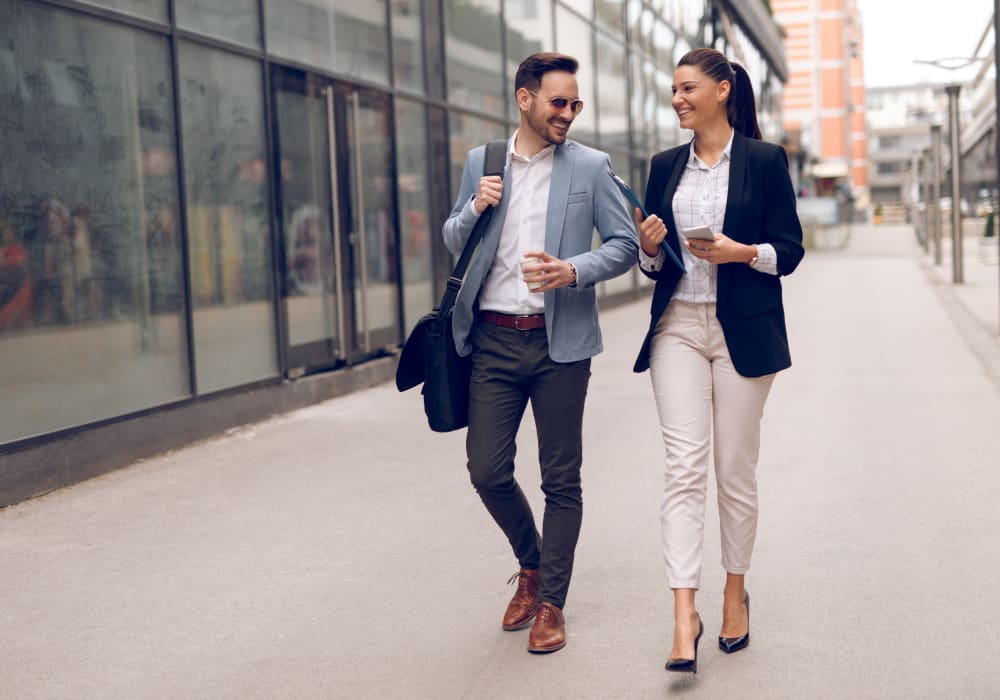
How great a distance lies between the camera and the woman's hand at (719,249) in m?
3.88

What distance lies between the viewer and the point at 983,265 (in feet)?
101

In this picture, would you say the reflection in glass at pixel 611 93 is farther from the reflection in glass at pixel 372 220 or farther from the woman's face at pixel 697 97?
the woman's face at pixel 697 97

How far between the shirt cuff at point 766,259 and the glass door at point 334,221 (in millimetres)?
6830

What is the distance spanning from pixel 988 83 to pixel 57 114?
56634mm

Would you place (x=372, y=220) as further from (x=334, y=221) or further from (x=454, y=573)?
(x=454, y=573)

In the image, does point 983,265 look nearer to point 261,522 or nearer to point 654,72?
point 654,72

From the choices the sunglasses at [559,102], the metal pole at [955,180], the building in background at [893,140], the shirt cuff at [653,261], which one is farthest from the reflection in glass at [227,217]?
the building in background at [893,140]

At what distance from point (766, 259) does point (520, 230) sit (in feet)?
2.74

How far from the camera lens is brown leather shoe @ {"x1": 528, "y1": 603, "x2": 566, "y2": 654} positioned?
165 inches

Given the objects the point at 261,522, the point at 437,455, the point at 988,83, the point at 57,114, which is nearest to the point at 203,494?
the point at 261,522

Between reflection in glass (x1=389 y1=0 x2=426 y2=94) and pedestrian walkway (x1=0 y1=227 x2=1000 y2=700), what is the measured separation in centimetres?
Result: 473

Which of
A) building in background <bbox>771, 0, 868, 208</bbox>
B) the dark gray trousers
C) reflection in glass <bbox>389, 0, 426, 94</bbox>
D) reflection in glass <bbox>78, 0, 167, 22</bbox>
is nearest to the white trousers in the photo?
the dark gray trousers

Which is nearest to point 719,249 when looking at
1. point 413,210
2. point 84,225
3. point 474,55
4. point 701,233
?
point 701,233

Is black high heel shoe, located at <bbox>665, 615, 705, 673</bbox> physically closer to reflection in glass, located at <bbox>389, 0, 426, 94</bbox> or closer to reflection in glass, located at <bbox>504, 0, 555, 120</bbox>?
reflection in glass, located at <bbox>389, 0, 426, 94</bbox>
